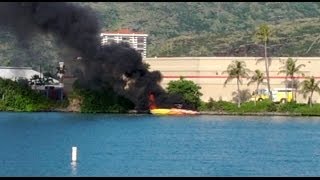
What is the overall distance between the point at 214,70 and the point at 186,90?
5200 millimetres

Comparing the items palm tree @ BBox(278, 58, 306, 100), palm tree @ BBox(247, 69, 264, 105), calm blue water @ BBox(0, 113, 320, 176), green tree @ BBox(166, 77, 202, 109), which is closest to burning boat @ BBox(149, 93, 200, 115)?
green tree @ BBox(166, 77, 202, 109)

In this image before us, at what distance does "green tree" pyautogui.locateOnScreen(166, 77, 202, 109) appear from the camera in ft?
332

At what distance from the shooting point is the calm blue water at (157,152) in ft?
109

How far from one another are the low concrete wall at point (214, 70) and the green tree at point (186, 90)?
1278 mm

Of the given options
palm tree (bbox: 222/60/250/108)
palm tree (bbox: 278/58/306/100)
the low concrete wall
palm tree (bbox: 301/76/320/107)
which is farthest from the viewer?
the low concrete wall

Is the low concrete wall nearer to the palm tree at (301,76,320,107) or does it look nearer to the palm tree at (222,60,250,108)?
the palm tree at (222,60,250,108)

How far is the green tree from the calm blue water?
1059 inches

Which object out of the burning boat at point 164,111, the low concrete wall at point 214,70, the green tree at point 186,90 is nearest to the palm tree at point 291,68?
the low concrete wall at point 214,70

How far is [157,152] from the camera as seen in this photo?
44.4m

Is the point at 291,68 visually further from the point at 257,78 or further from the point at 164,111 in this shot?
the point at 164,111

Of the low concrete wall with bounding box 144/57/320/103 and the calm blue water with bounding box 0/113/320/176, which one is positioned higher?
the low concrete wall with bounding box 144/57/320/103

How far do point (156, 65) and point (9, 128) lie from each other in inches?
1485

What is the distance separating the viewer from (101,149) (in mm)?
46531

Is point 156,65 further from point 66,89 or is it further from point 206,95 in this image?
point 66,89
